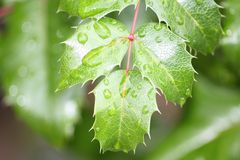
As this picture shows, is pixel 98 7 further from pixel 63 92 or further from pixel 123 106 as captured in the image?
pixel 63 92

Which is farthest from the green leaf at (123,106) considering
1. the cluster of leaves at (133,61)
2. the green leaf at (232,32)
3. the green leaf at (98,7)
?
the green leaf at (232,32)

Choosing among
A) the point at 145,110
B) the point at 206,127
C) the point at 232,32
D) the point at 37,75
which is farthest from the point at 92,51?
the point at 206,127

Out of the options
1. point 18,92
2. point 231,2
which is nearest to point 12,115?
point 18,92

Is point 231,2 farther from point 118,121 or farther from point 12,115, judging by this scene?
point 12,115

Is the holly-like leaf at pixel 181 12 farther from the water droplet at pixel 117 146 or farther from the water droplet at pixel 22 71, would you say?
the water droplet at pixel 22 71

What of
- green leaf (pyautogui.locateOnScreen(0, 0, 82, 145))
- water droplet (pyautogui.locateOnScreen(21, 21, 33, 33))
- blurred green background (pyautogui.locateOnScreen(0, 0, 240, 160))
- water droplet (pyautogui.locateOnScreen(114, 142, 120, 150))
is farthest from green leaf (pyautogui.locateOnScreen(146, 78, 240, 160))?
Result: water droplet (pyautogui.locateOnScreen(114, 142, 120, 150))

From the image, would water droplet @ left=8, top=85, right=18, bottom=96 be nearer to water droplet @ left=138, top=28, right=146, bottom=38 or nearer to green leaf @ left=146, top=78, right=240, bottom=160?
green leaf @ left=146, top=78, right=240, bottom=160
